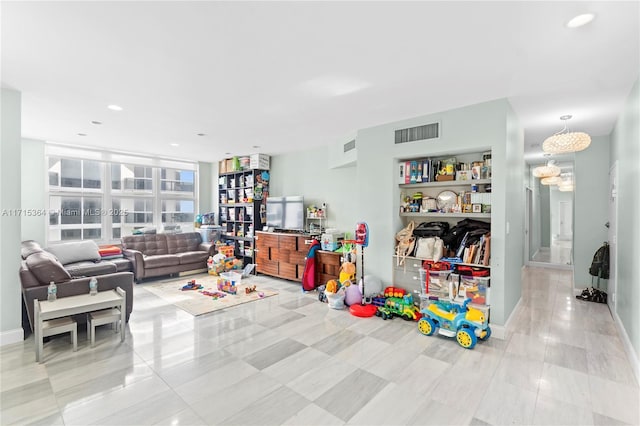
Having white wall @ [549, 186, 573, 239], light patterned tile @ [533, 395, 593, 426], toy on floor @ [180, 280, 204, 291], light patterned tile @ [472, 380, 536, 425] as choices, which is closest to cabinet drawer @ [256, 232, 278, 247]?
toy on floor @ [180, 280, 204, 291]

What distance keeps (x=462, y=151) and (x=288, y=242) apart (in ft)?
11.5

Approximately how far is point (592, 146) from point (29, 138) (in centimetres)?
975

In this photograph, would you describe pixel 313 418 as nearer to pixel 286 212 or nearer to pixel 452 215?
pixel 452 215

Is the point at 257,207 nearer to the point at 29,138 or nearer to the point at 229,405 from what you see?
the point at 29,138

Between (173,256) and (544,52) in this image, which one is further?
(173,256)

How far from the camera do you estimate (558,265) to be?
23.3 ft

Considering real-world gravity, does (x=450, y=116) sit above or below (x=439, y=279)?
above

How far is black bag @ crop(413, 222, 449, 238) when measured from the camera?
405 cm

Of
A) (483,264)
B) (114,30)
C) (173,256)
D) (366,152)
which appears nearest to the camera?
(114,30)

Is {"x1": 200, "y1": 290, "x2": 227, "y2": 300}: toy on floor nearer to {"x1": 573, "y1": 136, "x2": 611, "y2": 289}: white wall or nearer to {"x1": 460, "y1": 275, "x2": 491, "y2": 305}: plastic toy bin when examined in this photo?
{"x1": 460, "y1": 275, "x2": 491, "y2": 305}: plastic toy bin

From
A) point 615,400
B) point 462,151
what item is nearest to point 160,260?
point 462,151

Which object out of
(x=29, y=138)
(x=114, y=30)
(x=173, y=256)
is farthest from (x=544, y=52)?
(x=29, y=138)

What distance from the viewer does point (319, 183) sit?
20.5ft

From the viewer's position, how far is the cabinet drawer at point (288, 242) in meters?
5.87
